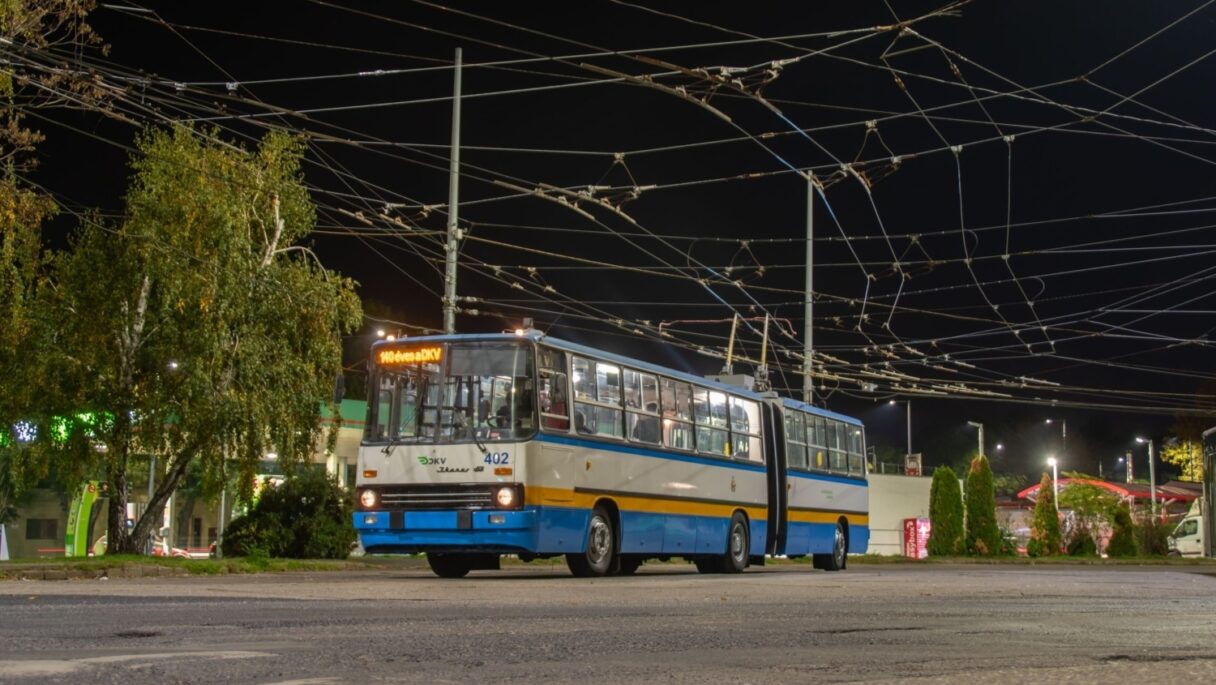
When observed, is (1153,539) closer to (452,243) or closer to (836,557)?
(836,557)


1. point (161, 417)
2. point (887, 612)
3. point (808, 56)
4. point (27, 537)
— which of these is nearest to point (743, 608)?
point (887, 612)

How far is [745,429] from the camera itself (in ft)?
84.6

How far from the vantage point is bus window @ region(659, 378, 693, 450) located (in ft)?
74.5

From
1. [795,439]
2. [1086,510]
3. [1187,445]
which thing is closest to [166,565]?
[795,439]

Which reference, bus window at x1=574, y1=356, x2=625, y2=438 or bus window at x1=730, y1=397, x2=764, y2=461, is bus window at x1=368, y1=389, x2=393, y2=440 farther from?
bus window at x1=730, y1=397, x2=764, y2=461

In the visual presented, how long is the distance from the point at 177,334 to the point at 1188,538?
144 feet

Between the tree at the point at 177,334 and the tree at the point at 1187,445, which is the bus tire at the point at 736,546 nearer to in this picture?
the tree at the point at 177,334

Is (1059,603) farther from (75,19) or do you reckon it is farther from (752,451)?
(75,19)

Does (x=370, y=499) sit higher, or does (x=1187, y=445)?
(x=1187, y=445)

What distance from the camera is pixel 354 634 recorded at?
27.5 feet

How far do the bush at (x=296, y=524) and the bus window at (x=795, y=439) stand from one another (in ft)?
27.5

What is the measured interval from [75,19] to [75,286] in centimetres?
556

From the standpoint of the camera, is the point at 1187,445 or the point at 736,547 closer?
the point at 736,547

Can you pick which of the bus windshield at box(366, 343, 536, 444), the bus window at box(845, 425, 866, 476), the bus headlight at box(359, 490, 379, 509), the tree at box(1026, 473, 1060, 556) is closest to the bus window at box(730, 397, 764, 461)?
the bus window at box(845, 425, 866, 476)
